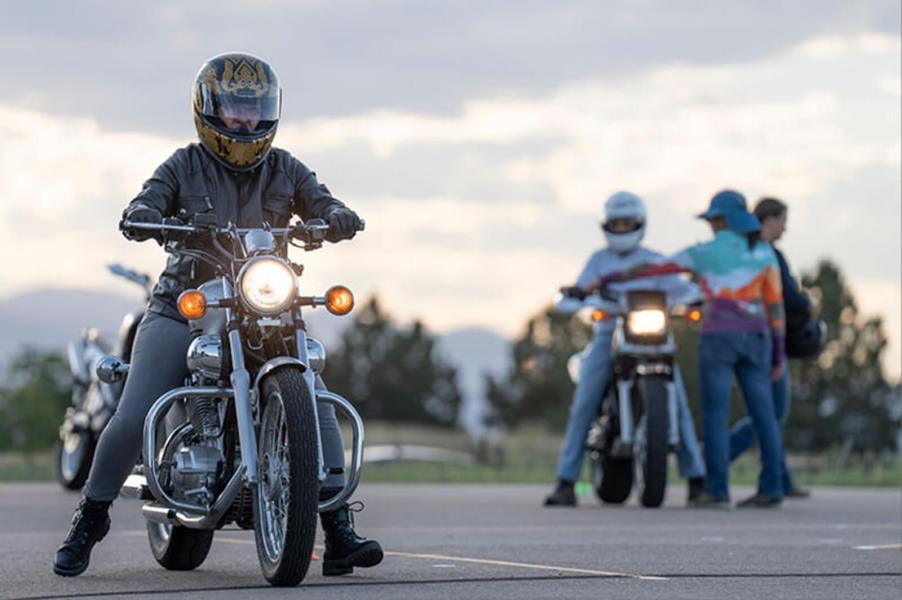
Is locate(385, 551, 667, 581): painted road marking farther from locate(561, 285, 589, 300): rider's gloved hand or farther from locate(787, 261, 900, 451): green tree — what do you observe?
locate(787, 261, 900, 451): green tree

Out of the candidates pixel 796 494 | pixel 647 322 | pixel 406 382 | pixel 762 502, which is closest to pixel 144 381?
pixel 647 322

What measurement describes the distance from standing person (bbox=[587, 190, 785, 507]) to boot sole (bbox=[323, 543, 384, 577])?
6302 mm

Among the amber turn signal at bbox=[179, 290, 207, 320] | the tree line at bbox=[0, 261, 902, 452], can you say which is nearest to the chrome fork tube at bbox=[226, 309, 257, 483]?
the amber turn signal at bbox=[179, 290, 207, 320]

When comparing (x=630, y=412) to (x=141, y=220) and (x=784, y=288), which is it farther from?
(x=141, y=220)

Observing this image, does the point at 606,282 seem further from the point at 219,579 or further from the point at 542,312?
the point at 542,312

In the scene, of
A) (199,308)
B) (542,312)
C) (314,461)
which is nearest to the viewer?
(314,461)

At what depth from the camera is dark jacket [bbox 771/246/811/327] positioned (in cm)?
1455

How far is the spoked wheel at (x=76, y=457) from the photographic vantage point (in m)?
16.7

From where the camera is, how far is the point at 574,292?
1379 centimetres

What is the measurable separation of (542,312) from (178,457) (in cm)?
13616

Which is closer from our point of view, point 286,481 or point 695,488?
point 286,481

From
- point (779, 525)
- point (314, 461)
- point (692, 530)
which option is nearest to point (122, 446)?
point (314, 461)

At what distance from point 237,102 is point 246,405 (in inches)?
48.8

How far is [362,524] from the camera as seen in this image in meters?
12.3
